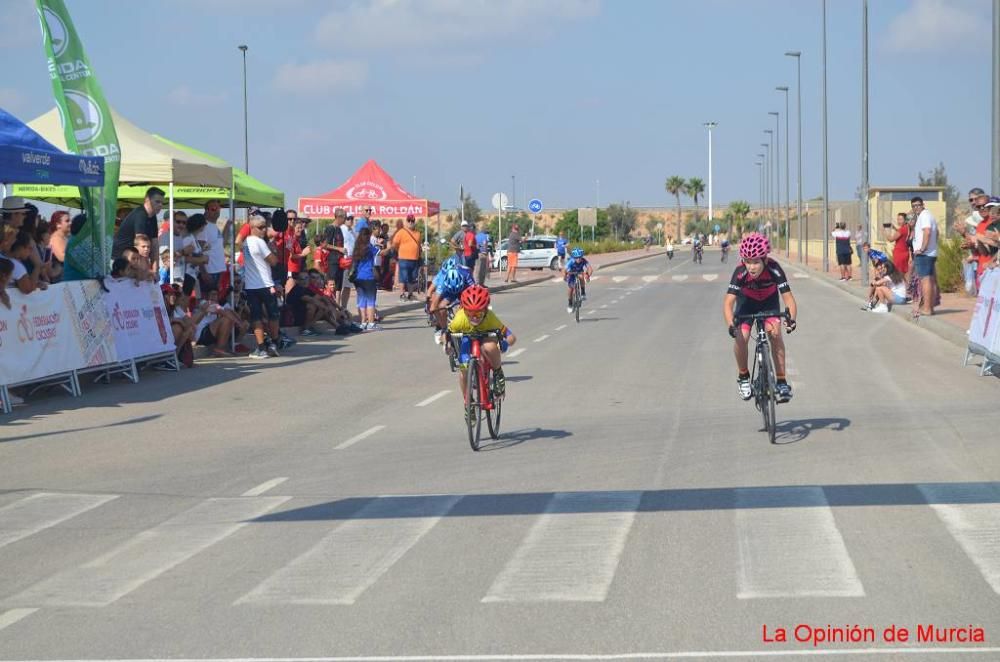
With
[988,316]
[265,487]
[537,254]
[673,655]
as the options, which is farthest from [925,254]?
[537,254]

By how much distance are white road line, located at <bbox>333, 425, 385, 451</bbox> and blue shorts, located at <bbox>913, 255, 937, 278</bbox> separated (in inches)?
555

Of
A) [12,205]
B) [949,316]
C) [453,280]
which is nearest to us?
[453,280]

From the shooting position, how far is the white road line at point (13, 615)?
623 centimetres

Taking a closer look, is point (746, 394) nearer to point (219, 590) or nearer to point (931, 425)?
point (931, 425)

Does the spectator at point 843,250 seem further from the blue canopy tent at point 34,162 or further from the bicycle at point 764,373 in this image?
the bicycle at point 764,373

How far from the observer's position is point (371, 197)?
1565 inches

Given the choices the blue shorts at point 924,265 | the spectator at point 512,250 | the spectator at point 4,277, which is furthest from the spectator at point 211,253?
the spectator at point 512,250

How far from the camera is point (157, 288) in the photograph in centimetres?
1795

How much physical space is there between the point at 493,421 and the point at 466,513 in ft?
10.7

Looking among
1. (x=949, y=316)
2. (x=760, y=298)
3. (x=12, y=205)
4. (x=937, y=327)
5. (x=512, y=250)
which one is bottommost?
(x=937, y=327)

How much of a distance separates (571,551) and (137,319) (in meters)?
11.2

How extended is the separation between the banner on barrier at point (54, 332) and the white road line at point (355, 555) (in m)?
6.91

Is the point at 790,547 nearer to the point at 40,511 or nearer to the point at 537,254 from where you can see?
the point at 40,511

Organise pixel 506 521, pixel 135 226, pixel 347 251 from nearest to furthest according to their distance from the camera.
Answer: pixel 506 521
pixel 135 226
pixel 347 251
